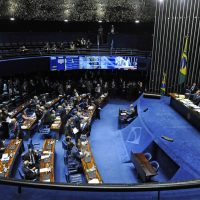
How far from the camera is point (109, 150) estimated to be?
11992mm

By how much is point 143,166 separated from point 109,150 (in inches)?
126

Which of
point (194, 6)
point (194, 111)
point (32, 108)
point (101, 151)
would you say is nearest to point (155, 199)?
point (101, 151)

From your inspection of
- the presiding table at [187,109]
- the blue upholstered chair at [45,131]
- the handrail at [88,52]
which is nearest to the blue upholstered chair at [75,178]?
the blue upholstered chair at [45,131]

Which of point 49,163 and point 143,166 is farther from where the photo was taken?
point 49,163

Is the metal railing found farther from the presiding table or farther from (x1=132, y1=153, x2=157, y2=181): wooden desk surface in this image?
the presiding table

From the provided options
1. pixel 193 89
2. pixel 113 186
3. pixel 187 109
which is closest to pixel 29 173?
pixel 113 186

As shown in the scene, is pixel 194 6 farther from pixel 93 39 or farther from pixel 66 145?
pixel 66 145

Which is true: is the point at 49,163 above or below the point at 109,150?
above

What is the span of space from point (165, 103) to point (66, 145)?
304 inches

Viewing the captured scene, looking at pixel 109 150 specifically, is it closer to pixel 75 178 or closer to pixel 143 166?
pixel 143 166

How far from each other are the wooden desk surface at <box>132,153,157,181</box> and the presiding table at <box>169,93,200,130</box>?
12.2 ft

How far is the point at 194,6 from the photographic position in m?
15.7

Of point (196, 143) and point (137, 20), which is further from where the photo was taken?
point (137, 20)

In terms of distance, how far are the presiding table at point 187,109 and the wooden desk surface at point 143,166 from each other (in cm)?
372
